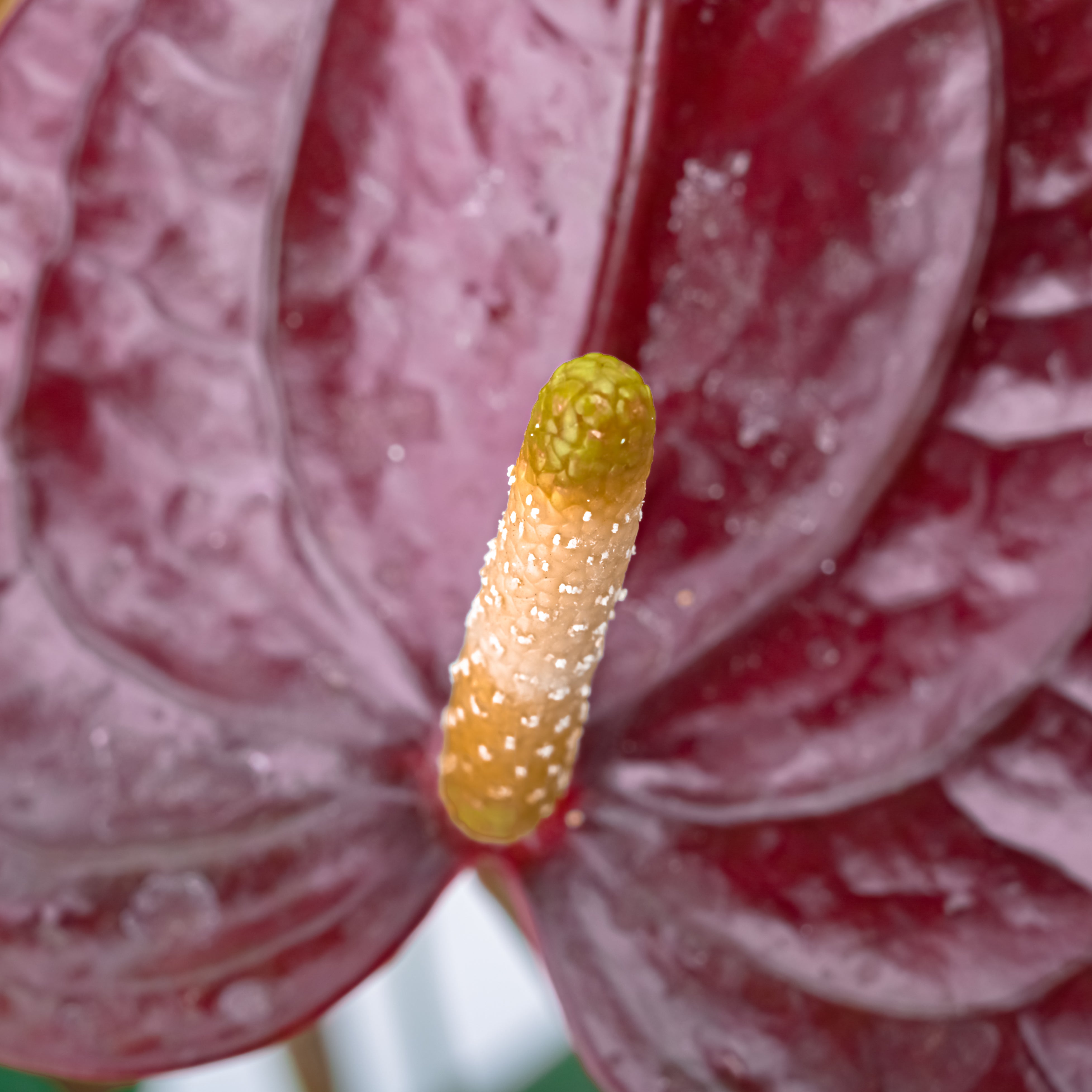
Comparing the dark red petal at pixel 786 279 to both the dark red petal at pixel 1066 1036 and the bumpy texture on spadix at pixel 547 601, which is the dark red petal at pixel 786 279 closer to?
the bumpy texture on spadix at pixel 547 601

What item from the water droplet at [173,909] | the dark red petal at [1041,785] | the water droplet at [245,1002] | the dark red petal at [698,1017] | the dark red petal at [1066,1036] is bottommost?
the water droplet at [245,1002]

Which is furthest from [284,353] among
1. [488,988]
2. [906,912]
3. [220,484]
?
[488,988]

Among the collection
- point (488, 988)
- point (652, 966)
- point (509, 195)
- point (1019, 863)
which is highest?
point (509, 195)

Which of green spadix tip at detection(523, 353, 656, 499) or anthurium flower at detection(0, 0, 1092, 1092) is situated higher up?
green spadix tip at detection(523, 353, 656, 499)

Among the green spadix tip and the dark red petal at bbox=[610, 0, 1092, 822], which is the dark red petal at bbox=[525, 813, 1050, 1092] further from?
the green spadix tip

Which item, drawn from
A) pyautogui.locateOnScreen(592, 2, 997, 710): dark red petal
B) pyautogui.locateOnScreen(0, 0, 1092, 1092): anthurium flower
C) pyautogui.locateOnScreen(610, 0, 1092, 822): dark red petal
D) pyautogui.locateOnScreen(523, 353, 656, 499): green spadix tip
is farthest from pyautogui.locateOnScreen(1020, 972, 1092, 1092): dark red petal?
pyautogui.locateOnScreen(523, 353, 656, 499): green spadix tip

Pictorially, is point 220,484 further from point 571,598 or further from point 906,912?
point 906,912

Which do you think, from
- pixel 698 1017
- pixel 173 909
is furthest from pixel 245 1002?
pixel 698 1017

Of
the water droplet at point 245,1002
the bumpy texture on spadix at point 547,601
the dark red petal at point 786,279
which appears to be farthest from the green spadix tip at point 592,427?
the water droplet at point 245,1002
